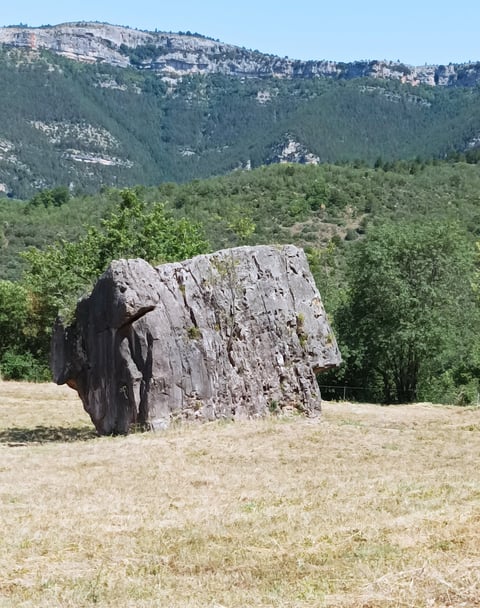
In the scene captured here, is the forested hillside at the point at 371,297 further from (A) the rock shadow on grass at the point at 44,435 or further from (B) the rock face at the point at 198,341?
(A) the rock shadow on grass at the point at 44,435

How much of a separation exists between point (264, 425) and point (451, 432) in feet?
16.5

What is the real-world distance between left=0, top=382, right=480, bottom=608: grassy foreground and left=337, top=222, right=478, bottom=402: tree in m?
18.8

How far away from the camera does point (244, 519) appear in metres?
11.1

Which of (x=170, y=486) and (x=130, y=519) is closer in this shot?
(x=130, y=519)

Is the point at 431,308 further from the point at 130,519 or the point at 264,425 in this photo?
the point at 130,519

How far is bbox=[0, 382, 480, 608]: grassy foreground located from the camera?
789 centimetres

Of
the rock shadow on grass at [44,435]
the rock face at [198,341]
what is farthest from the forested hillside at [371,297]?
the rock shadow on grass at [44,435]

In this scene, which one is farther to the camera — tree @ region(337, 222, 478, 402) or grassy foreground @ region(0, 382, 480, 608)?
tree @ region(337, 222, 478, 402)

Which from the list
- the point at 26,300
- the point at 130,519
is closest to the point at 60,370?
the point at 130,519

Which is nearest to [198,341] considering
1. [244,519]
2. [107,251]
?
[244,519]

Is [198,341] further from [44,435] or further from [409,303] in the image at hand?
[409,303]

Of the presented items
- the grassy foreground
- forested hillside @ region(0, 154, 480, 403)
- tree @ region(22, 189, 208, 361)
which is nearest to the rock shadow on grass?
the grassy foreground

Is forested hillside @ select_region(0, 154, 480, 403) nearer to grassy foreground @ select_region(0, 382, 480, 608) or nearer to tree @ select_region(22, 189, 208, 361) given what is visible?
tree @ select_region(22, 189, 208, 361)

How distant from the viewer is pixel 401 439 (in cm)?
1967
